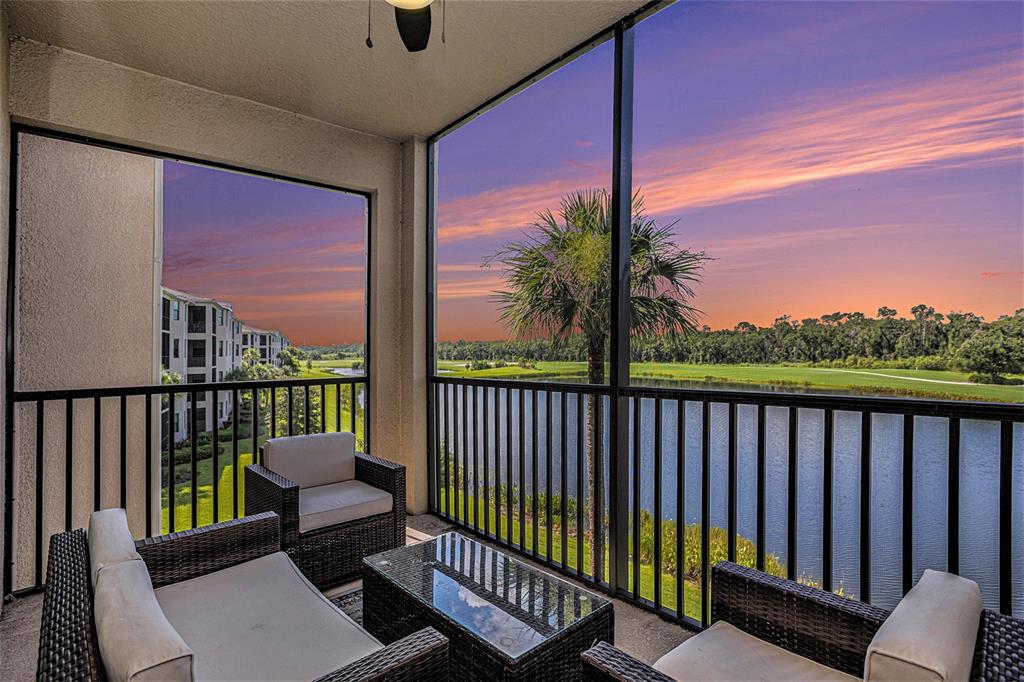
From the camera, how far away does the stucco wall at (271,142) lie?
8.84 feet

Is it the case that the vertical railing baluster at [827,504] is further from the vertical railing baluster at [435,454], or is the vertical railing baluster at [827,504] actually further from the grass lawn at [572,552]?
the vertical railing baluster at [435,454]

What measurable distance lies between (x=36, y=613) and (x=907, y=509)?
12.5ft

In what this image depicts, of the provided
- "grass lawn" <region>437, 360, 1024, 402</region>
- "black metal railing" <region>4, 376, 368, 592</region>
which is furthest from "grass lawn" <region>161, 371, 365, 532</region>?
"grass lawn" <region>437, 360, 1024, 402</region>

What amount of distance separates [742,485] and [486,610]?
1213mm

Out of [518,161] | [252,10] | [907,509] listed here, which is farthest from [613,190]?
[252,10]

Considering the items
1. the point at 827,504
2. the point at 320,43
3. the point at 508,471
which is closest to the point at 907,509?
the point at 827,504

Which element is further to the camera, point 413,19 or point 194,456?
point 194,456

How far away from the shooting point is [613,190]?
2.59 m

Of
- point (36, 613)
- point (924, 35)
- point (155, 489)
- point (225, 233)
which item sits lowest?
point (36, 613)

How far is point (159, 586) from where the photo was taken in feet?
5.78

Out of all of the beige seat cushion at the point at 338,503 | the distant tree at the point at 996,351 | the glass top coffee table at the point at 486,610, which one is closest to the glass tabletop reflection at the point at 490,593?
the glass top coffee table at the point at 486,610

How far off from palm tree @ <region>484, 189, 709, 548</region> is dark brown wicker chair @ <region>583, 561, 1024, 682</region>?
116 cm

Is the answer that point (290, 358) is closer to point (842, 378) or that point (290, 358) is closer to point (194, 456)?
point (194, 456)

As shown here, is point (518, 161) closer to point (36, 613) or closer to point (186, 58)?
point (186, 58)
